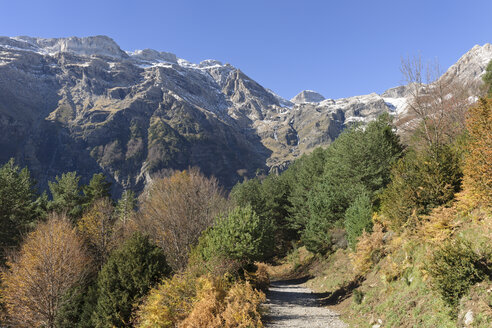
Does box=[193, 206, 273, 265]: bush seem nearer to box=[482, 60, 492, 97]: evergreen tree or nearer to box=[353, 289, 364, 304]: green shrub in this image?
box=[353, 289, 364, 304]: green shrub

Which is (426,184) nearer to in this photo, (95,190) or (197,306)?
(197,306)

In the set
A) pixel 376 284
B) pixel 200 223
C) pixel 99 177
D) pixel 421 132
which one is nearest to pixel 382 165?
pixel 421 132

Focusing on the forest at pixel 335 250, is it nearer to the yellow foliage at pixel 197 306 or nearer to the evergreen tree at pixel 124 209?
the yellow foliage at pixel 197 306

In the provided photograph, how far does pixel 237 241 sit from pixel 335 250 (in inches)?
598

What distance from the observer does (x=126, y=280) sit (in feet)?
48.1

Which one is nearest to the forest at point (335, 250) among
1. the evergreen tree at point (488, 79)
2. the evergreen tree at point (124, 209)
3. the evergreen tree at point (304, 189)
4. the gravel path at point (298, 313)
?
the evergreen tree at point (488, 79)

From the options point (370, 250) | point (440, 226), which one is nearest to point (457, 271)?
point (440, 226)

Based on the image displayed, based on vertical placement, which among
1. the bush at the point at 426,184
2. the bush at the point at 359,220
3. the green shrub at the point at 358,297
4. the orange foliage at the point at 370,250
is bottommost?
the green shrub at the point at 358,297

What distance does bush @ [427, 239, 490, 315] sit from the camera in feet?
24.9

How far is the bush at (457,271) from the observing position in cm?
760

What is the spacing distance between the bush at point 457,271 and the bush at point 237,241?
36.4 feet

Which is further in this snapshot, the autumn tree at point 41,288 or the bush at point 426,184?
the autumn tree at point 41,288

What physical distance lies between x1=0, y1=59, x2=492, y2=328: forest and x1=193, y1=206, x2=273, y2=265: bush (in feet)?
0.32

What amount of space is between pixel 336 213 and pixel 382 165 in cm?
700
